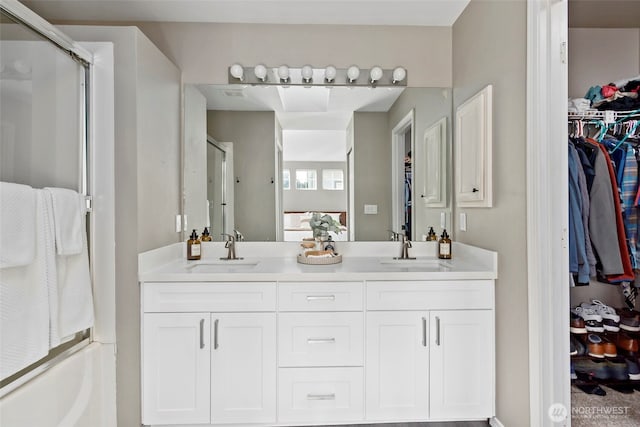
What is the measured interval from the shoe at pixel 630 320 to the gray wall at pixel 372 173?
1.58 m

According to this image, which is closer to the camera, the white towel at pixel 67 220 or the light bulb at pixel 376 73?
the white towel at pixel 67 220

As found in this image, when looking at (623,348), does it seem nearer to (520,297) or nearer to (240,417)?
(520,297)

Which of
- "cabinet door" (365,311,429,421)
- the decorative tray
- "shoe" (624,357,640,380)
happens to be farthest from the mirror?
"shoe" (624,357,640,380)

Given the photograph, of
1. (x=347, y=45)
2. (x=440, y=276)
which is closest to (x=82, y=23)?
(x=347, y=45)

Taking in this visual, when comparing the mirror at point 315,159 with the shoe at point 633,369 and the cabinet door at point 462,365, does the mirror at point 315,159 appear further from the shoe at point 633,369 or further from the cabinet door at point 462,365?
the shoe at point 633,369

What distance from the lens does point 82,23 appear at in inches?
87.0

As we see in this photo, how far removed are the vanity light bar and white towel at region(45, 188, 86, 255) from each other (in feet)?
4.10

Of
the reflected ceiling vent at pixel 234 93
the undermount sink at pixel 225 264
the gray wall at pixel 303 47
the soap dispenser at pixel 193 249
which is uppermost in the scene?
the gray wall at pixel 303 47

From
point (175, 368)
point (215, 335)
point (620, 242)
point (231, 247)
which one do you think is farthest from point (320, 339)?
point (620, 242)

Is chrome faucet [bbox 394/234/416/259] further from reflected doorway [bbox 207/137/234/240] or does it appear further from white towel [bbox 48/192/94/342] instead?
white towel [bbox 48/192/94/342]

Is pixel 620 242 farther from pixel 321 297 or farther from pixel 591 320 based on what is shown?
pixel 321 297

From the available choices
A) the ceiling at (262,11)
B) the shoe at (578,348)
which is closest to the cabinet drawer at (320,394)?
the shoe at (578,348)

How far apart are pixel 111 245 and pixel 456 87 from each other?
2218 mm

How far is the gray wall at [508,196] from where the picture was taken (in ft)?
5.14
